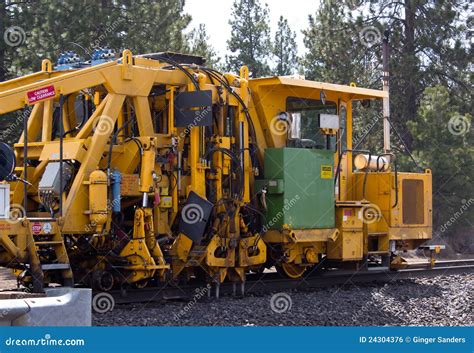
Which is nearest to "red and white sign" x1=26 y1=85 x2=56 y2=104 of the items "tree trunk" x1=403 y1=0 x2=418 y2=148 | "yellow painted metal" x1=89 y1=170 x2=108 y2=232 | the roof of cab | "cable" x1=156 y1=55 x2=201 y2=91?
"yellow painted metal" x1=89 y1=170 x2=108 y2=232

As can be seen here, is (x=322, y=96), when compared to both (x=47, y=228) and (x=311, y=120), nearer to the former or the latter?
(x=311, y=120)

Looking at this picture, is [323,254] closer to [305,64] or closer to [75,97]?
[75,97]


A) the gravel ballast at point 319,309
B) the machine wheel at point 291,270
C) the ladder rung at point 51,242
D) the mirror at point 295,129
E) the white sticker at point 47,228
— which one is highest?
the mirror at point 295,129

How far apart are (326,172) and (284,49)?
34298 mm

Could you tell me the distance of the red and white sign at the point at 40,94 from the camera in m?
11.6

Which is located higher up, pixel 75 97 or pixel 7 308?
pixel 75 97

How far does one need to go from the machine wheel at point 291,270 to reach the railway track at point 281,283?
117 millimetres

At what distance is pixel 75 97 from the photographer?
13609 millimetres

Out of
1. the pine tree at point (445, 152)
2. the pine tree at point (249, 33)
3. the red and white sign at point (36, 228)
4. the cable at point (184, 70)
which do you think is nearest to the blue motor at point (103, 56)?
the cable at point (184, 70)

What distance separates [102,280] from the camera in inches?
484

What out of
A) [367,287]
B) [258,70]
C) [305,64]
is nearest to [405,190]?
[367,287]

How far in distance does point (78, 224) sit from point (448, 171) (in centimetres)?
1435

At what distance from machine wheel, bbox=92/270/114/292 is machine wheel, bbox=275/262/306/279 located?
3187mm

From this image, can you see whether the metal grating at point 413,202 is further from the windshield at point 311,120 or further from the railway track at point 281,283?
the windshield at point 311,120
